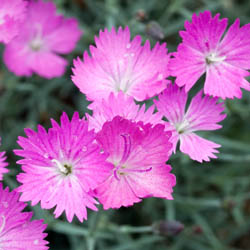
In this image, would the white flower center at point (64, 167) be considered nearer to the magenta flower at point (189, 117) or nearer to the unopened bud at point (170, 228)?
the magenta flower at point (189, 117)

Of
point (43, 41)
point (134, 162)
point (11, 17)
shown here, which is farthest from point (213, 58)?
point (43, 41)

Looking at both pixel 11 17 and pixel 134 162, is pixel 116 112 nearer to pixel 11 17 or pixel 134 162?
pixel 134 162

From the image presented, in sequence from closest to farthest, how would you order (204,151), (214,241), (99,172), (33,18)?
1. (99,172)
2. (204,151)
3. (214,241)
4. (33,18)

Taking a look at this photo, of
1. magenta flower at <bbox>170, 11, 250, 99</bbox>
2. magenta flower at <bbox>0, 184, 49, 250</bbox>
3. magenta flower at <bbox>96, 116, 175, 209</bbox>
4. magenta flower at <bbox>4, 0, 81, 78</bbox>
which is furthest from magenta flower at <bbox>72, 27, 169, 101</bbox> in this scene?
magenta flower at <bbox>4, 0, 81, 78</bbox>

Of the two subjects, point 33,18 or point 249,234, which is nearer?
point 33,18

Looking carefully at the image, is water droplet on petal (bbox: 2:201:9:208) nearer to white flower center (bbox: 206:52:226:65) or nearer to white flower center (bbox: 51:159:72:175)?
white flower center (bbox: 51:159:72:175)

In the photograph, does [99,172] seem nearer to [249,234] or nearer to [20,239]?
[20,239]

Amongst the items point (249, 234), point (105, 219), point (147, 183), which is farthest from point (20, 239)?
point (249, 234)
